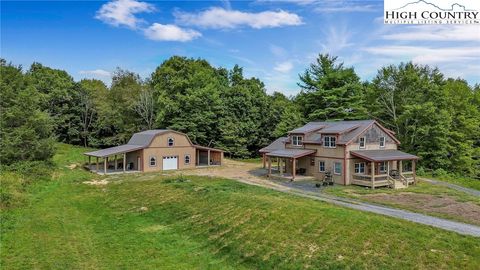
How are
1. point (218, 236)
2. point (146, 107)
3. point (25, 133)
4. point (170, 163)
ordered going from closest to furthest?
point (218, 236) → point (25, 133) → point (170, 163) → point (146, 107)

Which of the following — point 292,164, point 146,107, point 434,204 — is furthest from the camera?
point 146,107

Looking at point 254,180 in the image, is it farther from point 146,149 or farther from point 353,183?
point 146,149

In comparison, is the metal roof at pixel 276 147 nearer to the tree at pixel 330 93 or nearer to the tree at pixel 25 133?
the tree at pixel 330 93

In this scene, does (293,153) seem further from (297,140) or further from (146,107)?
(146,107)

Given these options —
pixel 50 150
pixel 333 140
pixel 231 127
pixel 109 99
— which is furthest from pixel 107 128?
pixel 333 140

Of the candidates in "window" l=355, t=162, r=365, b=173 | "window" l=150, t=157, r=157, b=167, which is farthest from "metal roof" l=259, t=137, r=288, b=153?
"window" l=150, t=157, r=157, b=167

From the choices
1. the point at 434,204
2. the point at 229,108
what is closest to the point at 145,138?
the point at 229,108

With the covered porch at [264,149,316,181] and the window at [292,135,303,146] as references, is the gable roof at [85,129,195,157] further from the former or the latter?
the window at [292,135,303,146]
